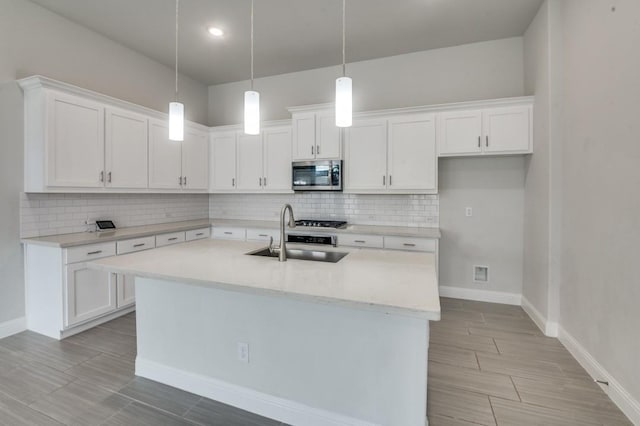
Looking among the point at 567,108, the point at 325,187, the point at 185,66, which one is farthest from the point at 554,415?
the point at 185,66

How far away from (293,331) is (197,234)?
3.04 m

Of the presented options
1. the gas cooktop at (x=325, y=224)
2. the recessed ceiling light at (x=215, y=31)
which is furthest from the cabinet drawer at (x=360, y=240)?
the recessed ceiling light at (x=215, y=31)

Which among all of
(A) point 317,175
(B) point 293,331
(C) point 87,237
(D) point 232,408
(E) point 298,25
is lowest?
(D) point 232,408

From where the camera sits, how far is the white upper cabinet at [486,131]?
11.1 feet

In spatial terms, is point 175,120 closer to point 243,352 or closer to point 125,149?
point 243,352

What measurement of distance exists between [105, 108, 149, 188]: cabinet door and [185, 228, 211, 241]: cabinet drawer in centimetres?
83

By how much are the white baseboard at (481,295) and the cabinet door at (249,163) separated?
295 cm

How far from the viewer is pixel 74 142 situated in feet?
10.1

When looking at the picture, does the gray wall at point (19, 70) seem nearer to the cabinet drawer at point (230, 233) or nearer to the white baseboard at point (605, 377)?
the cabinet drawer at point (230, 233)

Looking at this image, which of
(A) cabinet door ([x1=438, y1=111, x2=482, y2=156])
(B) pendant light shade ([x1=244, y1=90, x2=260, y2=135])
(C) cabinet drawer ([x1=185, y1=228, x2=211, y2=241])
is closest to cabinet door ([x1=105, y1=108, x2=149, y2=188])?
(C) cabinet drawer ([x1=185, y1=228, x2=211, y2=241])

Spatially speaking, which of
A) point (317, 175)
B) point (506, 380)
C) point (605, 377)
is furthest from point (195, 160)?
point (605, 377)

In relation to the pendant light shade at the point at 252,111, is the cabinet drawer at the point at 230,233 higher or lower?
lower

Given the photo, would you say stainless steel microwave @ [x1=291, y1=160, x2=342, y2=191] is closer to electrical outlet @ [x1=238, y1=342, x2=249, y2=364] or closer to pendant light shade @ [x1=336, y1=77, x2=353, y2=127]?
pendant light shade @ [x1=336, y1=77, x2=353, y2=127]

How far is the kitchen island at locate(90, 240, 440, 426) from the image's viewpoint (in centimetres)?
153
